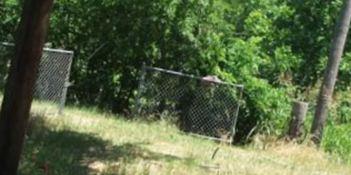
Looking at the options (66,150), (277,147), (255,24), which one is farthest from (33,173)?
(255,24)

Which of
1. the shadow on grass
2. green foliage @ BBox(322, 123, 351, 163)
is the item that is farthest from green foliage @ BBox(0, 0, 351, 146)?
the shadow on grass

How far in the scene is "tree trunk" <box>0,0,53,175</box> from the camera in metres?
6.81

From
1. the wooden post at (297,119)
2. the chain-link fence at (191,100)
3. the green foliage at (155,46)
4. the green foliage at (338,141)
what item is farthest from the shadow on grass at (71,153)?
the green foliage at (338,141)

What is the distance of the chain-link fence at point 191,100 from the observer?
1409 cm

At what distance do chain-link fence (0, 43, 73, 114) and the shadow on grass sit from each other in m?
1.83

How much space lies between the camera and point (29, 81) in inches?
272

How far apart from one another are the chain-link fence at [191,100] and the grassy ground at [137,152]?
0.68 meters

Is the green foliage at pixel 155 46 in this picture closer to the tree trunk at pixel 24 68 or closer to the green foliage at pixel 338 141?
the green foliage at pixel 338 141

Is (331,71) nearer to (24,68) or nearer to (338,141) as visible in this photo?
(338,141)

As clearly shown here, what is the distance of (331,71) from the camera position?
1413 centimetres

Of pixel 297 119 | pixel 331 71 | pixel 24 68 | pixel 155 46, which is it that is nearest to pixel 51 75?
pixel 155 46

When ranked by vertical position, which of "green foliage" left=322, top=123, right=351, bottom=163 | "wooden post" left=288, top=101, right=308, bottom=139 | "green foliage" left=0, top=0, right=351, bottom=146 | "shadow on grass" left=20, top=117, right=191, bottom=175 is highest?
"green foliage" left=0, top=0, right=351, bottom=146

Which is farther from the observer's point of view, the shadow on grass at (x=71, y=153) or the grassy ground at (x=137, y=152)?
the grassy ground at (x=137, y=152)

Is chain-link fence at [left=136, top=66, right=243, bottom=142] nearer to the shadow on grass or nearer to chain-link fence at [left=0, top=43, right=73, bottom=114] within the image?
chain-link fence at [left=0, top=43, right=73, bottom=114]
